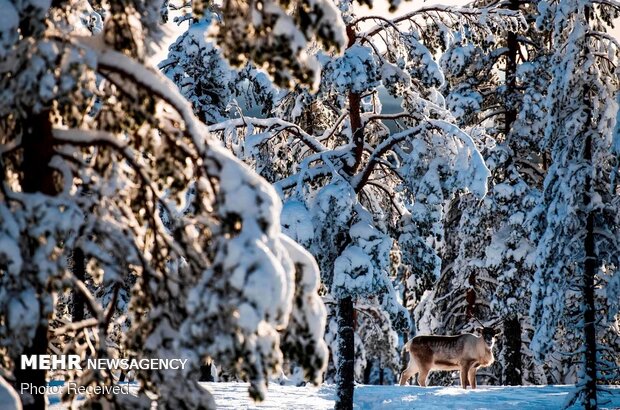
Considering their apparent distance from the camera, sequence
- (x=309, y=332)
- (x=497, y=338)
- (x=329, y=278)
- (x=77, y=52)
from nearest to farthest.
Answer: (x=77, y=52), (x=309, y=332), (x=329, y=278), (x=497, y=338)

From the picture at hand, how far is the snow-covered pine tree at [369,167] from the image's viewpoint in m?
14.0

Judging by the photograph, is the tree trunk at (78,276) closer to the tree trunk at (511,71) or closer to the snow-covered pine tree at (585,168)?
the snow-covered pine tree at (585,168)

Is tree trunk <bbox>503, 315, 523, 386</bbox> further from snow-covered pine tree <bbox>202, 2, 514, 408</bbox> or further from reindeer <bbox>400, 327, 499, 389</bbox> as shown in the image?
snow-covered pine tree <bbox>202, 2, 514, 408</bbox>

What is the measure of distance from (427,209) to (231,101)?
29.7ft

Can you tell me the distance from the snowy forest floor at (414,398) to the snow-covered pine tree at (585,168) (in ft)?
3.09

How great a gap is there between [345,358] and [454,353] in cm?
511

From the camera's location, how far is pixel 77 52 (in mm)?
5629

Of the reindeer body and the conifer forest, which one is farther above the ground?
the conifer forest

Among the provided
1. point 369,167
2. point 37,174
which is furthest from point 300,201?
point 37,174

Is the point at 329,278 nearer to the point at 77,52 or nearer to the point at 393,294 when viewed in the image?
the point at 393,294

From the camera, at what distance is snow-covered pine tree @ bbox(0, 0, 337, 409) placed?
5469 millimetres

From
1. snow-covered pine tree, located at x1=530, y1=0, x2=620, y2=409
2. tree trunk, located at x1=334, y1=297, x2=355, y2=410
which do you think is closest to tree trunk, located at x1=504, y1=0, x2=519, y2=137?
snow-covered pine tree, located at x1=530, y1=0, x2=620, y2=409

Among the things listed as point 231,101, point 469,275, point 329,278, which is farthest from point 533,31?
point 329,278

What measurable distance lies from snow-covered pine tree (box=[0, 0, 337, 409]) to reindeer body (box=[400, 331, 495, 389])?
1291 cm
